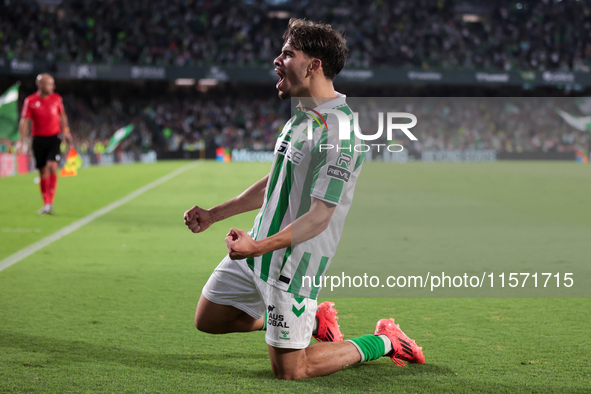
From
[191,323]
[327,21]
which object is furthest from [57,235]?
[327,21]

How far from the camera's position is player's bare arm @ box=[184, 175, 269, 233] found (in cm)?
344

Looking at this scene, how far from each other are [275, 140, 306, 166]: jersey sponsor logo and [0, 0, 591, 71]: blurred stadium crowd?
36.5m

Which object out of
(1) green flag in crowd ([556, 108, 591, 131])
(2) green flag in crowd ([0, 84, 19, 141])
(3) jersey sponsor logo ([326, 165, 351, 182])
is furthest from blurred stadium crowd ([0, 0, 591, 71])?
(3) jersey sponsor logo ([326, 165, 351, 182])

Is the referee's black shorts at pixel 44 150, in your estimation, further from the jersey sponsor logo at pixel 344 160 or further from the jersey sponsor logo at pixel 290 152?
the jersey sponsor logo at pixel 344 160

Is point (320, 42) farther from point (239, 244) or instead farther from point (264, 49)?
point (264, 49)

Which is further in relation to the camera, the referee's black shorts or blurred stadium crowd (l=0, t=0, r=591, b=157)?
blurred stadium crowd (l=0, t=0, r=591, b=157)

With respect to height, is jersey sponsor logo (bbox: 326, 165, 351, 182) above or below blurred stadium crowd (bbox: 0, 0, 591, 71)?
below

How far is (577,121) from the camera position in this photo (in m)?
37.4

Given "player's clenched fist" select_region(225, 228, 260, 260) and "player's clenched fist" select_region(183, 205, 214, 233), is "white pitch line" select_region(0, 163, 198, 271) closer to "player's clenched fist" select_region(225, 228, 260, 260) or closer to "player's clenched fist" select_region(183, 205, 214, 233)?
"player's clenched fist" select_region(183, 205, 214, 233)

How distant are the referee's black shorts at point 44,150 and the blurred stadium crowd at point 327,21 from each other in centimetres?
2863

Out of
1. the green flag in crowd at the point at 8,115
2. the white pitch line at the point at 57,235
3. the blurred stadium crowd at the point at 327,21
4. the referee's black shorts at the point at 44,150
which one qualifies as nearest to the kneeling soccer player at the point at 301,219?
the white pitch line at the point at 57,235

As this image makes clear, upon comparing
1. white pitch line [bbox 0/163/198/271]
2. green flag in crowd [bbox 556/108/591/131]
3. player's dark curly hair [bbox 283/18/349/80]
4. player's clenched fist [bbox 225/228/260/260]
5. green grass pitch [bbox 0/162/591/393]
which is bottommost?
green grass pitch [bbox 0/162/591/393]

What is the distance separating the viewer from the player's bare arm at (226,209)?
3.44m

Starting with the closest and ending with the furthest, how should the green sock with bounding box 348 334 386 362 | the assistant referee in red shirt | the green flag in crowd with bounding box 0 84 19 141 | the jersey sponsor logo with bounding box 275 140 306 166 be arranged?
1. the jersey sponsor logo with bounding box 275 140 306 166
2. the green sock with bounding box 348 334 386 362
3. the assistant referee in red shirt
4. the green flag in crowd with bounding box 0 84 19 141
